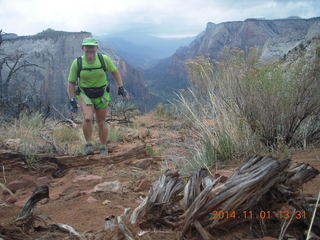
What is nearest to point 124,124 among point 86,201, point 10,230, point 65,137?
point 65,137

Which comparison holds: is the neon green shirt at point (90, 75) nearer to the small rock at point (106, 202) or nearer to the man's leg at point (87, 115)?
the man's leg at point (87, 115)

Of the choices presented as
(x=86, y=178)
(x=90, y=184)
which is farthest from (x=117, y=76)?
(x=90, y=184)

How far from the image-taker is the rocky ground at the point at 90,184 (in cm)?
229

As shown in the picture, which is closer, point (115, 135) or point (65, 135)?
point (115, 135)

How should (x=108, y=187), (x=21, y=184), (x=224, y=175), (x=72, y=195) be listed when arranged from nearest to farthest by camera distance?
(x=224, y=175) < (x=72, y=195) < (x=108, y=187) < (x=21, y=184)

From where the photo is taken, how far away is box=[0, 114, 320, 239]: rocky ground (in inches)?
90.2

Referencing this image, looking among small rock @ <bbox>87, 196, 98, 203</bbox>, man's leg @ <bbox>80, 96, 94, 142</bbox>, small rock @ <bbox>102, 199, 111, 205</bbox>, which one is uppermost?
man's leg @ <bbox>80, 96, 94, 142</bbox>

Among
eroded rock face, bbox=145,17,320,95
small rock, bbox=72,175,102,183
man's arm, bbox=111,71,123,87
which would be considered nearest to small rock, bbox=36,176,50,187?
small rock, bbox=72,175,102,183

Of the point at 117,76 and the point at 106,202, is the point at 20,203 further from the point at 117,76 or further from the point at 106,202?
the point at 117,76

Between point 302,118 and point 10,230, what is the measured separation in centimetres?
314

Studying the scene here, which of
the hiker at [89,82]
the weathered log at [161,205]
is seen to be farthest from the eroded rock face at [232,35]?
Answer: the weathered log at [161,205]

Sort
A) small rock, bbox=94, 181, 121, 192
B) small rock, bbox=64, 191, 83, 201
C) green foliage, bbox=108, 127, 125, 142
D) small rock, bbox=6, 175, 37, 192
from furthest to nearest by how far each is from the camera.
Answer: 1. green foliage, bbox=108, 127, 125, 142
2. small rock, bbox=6, 175, 37, 192
3. small rock, bbox=94, 181, 121, 192
4. small rock, bbox=64, 191, 83, 201

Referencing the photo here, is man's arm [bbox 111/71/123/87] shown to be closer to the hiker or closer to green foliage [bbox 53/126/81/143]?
the hiker

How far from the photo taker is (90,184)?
3.36 m
